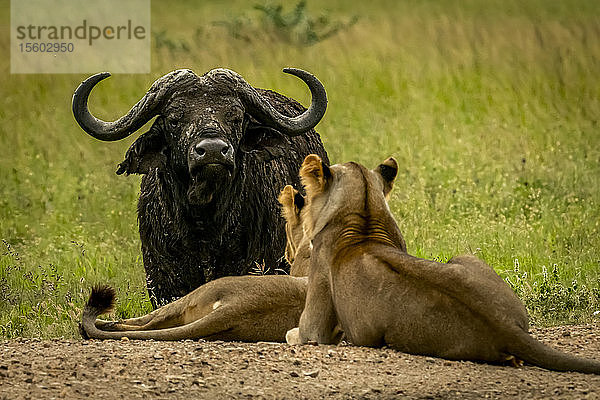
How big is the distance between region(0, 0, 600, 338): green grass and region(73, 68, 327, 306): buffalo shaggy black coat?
863 millimetres

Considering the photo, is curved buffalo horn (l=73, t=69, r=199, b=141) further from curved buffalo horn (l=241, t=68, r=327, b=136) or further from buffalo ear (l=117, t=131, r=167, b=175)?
curved buffalo horn (l=241, t=68, r=327, b=136)

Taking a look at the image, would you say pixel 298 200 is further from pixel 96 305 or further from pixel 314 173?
pixel 96 305

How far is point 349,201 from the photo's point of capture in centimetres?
803

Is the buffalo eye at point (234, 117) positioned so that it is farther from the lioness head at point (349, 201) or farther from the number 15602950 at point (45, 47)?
the number 15602950 at point (45, 47)

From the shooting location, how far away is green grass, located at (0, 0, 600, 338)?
11.7m

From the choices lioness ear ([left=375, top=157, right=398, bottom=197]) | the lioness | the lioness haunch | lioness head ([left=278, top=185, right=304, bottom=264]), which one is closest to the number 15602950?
lioness head ([left=278, top=185, right=304, bottom=264])

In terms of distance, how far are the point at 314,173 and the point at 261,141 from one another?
2159mm

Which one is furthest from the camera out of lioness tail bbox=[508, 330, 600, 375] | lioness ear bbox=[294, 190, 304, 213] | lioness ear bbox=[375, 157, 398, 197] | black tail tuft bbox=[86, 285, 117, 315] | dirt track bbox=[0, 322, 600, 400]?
lioness ear bbox=[294, 190, 304, 213]

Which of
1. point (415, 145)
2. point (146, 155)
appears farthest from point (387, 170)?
point (415, 145)

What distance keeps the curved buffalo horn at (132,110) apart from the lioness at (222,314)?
6.53 ft

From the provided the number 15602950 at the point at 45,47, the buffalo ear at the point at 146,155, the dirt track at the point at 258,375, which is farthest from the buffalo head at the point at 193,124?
the number 15602950 at the point at 45,47

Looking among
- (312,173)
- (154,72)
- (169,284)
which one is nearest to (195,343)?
(312,173)

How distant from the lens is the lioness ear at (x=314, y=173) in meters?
8.02

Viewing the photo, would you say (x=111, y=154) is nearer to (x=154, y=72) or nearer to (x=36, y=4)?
(x=154, y=72)
